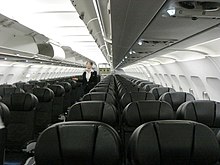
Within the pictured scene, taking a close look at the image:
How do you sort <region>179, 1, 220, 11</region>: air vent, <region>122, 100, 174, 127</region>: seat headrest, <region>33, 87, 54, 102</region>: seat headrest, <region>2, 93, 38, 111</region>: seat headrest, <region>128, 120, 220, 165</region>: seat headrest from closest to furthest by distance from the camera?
<region>128, 120, 220, 165</region>: seat headrest, <region>179, 1, 220, 11</region>: air vent, <region>122, 100, 174, 127</region>: seat headrest, <region>2, 93, 38, 111</region>: seat headrest, <region>33, 87, 54, 102</region>: seat headrest

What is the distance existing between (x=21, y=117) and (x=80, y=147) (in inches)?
152

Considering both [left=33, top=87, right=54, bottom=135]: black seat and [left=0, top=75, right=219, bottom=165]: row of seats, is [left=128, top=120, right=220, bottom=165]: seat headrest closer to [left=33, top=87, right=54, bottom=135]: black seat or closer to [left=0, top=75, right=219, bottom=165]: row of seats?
[left=0, top=75, right=219, bottom=165]: row of seats

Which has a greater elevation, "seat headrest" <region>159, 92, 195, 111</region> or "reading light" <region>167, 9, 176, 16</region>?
"reading light" <region>167, 9, 176, 16</region>

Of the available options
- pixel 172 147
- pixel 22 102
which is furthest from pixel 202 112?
pixel 22 102

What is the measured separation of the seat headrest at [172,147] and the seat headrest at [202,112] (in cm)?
190

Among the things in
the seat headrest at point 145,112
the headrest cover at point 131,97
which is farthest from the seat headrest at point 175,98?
the seat headrest at point 145,112

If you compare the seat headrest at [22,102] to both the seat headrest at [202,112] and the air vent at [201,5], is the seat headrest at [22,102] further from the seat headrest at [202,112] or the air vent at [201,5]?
the air vent at [201,5]

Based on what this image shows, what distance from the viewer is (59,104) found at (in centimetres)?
1043

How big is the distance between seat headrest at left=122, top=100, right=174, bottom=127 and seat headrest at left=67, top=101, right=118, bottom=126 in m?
0.26

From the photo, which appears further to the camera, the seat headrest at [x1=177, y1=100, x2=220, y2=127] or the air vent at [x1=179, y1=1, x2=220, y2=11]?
the seat headrest at [x1=177, y1=100, x2=220, y2=127]

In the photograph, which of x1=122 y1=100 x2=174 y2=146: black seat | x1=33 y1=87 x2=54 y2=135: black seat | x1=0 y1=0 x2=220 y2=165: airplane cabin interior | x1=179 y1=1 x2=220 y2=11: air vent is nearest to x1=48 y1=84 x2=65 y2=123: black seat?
x1=0 y1=0 x2=220 y2=165: airplane cabin interior

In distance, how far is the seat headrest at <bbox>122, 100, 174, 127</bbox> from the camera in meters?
4.61

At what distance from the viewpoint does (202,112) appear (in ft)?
15.6

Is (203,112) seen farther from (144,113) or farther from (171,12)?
(171,12)
